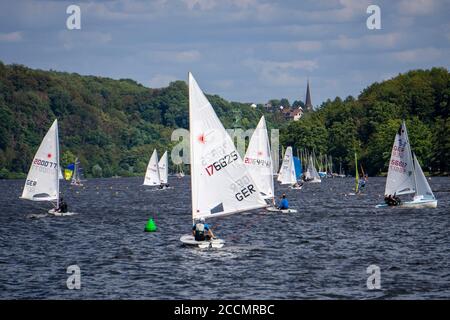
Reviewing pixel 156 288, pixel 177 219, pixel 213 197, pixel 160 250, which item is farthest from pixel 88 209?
pixel 156 288

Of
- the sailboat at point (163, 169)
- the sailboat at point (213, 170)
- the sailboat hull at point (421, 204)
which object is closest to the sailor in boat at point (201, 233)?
the sailboat at point (213, 170)

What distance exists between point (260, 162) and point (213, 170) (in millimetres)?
32407

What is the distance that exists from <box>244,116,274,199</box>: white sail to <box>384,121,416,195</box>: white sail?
1081cm

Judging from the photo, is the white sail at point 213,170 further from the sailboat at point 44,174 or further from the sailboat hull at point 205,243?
the sailboat at point 44,174

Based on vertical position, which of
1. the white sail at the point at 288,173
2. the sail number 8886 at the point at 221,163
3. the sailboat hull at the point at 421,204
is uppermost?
the white sail at the point at 288,173

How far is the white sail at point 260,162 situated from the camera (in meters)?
81.2

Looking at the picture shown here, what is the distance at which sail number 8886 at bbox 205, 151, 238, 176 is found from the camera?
162 feet

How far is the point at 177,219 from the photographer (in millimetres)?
80875

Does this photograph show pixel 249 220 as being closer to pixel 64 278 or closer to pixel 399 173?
pixel 399 173

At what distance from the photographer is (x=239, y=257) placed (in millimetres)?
51531

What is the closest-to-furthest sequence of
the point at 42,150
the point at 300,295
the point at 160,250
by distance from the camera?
the point at 300,295 < the point at 160,250 < the point at 42,150

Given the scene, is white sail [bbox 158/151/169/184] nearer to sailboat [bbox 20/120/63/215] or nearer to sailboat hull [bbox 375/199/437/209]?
sailboat hull [bbox 375/199/437/209]

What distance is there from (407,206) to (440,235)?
23.3 m
